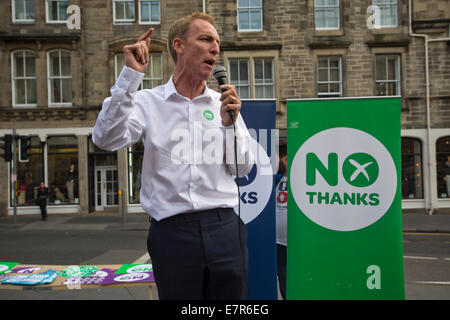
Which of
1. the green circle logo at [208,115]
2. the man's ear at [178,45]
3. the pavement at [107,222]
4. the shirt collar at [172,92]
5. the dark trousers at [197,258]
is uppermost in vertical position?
the man's ear at [178,45]

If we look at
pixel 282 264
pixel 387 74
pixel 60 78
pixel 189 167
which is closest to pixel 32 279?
pixel 282 264

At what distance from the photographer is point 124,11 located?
54.7ft

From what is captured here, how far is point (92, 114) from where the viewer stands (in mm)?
16359

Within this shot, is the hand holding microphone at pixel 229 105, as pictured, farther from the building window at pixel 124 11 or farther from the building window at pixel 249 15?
the building window at pixel 124 11

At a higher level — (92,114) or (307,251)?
(92,114)

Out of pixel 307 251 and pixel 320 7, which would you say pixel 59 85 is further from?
pixel 307 251

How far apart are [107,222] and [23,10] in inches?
397

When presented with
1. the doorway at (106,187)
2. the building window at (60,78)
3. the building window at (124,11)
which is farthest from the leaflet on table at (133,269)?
the building window at (124,11)

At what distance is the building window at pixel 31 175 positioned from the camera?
16531mm

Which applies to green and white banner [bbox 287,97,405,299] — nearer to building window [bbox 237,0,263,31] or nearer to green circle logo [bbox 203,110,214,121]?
green circle logo [bbox 203,110,214,121]
